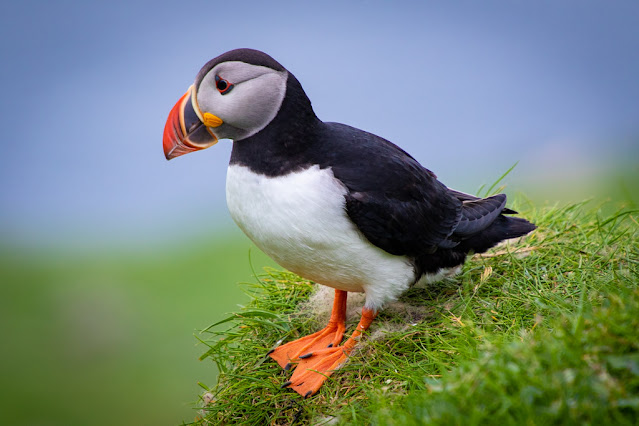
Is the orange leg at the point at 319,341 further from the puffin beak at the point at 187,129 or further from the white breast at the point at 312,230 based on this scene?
the puffin beak at the point at 187,129

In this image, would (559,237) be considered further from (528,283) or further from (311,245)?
(311,245)

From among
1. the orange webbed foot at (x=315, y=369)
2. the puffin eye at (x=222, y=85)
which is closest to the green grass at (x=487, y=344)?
the orange webbed foot at (x=315, y=369)

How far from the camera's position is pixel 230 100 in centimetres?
289

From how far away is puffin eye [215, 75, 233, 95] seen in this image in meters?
2.90

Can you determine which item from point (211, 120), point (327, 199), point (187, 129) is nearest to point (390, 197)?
point (327, 199)

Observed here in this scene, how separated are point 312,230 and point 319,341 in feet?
2.87

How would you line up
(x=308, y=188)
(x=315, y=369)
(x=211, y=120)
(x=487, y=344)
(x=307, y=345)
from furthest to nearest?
1. (x=307, y=345)
2. (x=315, y=369)
3. (x=211, y=120)
4. (x=308, y=188)
5. (x=487, y=344)

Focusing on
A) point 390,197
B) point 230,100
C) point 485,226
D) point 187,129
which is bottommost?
point 485,226

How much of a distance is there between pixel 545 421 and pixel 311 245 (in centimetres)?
137

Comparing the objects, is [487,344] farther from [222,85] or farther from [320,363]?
[222,85]

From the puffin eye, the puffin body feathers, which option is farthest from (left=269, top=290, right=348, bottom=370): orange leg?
the puffin eye

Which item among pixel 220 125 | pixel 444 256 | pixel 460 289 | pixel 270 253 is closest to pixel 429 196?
pixel 444 256

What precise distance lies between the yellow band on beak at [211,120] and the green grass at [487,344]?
130 centimetres

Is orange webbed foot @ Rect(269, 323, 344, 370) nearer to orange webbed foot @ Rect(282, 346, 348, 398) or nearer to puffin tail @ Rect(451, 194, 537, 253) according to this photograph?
orange webbed foot @ Rect(282, 346, 348, 398)
